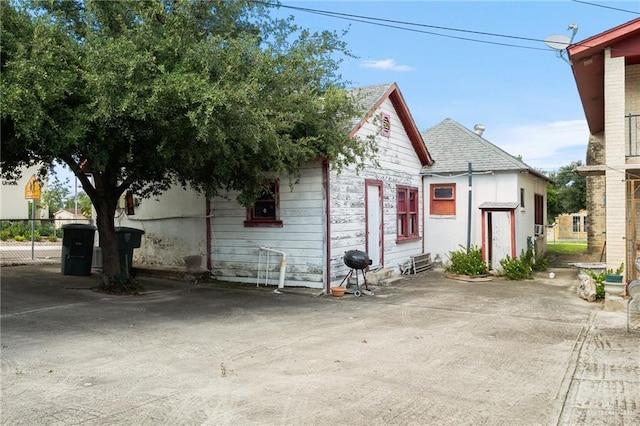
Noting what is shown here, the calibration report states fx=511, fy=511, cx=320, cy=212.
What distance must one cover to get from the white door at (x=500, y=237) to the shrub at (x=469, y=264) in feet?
1.24

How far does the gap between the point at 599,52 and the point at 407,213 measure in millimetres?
6781

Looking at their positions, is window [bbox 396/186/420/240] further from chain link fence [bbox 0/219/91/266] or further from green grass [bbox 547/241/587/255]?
chain link fence [bbox 0/219/91/266]

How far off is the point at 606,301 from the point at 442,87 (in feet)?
33.9

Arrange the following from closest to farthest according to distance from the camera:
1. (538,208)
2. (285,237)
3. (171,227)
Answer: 1. (285,237)
2. (171,227)
3. (538,208)

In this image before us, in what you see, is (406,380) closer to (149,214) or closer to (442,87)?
(149,214)

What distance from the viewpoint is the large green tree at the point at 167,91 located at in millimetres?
7031

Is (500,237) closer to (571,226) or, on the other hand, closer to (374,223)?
(374,223)

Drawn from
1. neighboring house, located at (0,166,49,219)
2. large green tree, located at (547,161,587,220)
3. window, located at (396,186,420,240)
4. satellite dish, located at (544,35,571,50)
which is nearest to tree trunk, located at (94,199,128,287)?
window, located at (396,186,420,240)

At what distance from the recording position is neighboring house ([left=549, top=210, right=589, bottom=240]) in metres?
40.4

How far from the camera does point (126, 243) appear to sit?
1316cm

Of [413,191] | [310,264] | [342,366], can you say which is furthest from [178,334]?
[413,191]

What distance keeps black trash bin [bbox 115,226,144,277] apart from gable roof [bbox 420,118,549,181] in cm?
905

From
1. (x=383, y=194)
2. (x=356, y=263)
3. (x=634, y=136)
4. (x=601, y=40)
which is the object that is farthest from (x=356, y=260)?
(x=634, y=136)

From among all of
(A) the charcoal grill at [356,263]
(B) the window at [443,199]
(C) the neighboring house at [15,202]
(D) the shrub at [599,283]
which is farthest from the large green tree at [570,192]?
(C) the neighboring house at [15,202]
